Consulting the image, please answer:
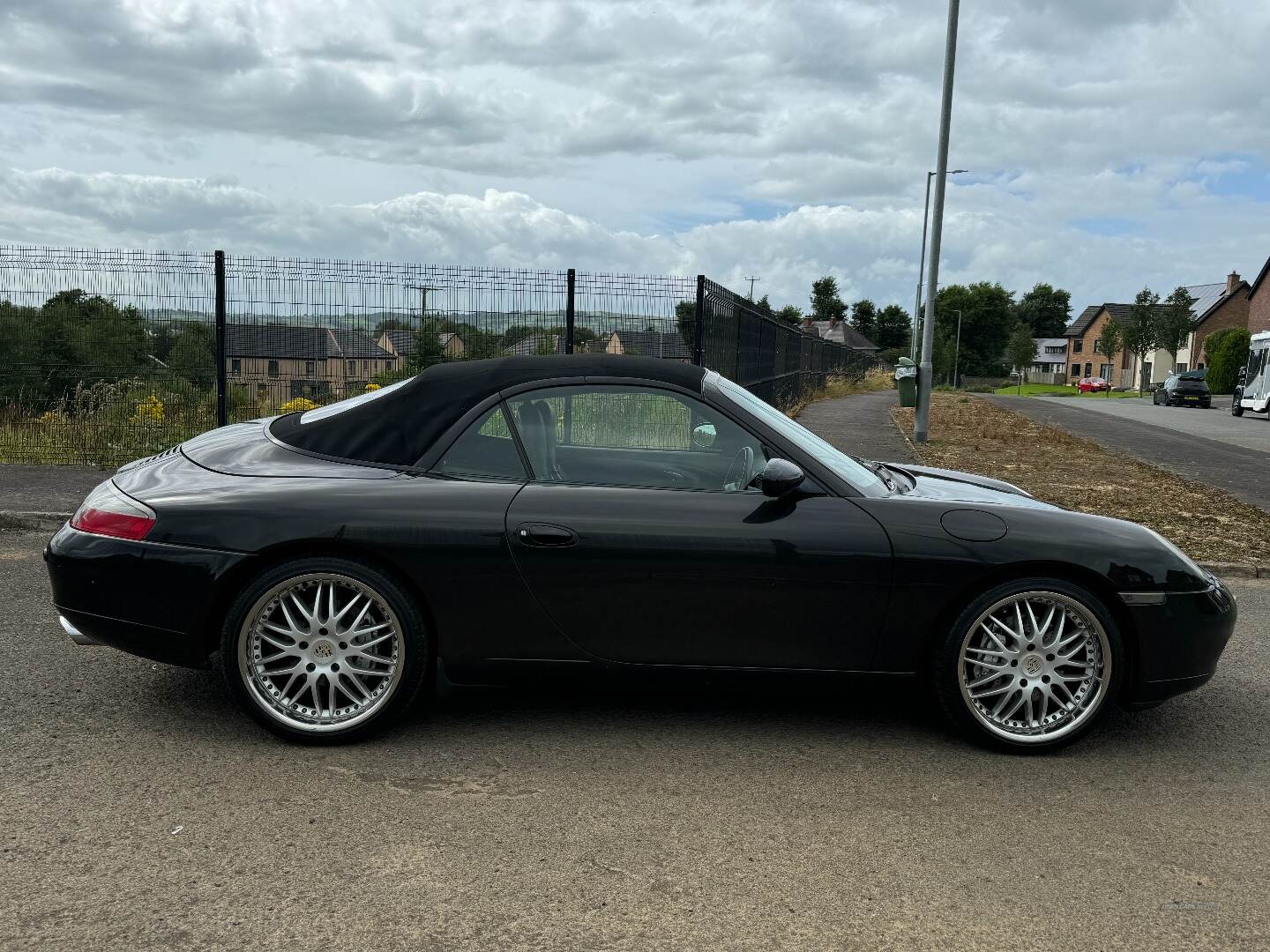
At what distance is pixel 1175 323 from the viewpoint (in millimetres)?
83438

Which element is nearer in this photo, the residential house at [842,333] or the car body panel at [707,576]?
the car body panel at [707,576]

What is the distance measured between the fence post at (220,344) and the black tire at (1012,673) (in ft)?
30.3

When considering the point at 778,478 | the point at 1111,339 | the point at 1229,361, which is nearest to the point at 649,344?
the point at 778,478

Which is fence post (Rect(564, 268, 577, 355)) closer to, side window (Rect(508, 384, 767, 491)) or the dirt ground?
the dirt ground

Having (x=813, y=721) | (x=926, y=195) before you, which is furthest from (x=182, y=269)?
(x=926, y=195)

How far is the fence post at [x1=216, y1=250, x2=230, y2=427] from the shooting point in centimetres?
1159

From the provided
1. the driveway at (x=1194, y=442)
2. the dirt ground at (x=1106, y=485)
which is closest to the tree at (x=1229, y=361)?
the driveway at (x=1194, y=442)

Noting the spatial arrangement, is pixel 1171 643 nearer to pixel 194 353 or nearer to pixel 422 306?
pixel 422 306

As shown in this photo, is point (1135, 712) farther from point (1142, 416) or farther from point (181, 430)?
point (1142, 416)

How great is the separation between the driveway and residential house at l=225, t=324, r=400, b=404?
893cm

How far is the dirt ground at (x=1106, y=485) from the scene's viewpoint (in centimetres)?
932

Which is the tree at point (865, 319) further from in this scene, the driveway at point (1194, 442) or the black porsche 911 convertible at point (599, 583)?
the black porsche 911 convertible at point (599, 583)

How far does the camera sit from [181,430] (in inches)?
469

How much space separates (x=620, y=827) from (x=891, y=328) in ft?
473
